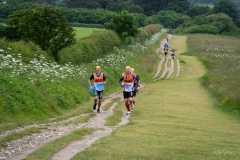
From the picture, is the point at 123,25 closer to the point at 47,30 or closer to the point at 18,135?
the point at 47,30

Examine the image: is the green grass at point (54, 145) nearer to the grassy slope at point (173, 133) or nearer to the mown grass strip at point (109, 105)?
the grassy slope at point (173, 133)

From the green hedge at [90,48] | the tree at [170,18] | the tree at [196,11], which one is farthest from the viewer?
the tree at [196,11]

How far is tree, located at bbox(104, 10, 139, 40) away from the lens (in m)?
58.4

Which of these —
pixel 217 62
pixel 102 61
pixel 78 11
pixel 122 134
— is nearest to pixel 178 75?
pixel 217 62

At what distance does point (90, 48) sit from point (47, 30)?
332 inches

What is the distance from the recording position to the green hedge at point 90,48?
36.4 metres

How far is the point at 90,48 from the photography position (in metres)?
41.3

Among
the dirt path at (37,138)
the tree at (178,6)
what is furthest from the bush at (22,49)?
the tree at (178,6)

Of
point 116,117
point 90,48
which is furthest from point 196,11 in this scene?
point 116,117

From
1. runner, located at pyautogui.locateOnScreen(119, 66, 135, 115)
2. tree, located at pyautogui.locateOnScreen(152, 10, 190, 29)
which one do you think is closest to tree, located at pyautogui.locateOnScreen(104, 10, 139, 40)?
runner, located at pyautogui.locateOnScreen(119, 66, 135, 115)

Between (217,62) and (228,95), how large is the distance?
87.8 ft

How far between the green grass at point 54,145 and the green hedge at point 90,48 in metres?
20.8

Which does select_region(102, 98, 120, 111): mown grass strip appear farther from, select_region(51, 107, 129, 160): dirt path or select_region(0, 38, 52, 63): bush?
select_region(51, 107, 129, 160): dirt path

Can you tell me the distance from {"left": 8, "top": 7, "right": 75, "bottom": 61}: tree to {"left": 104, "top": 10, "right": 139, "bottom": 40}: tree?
24.8 m
